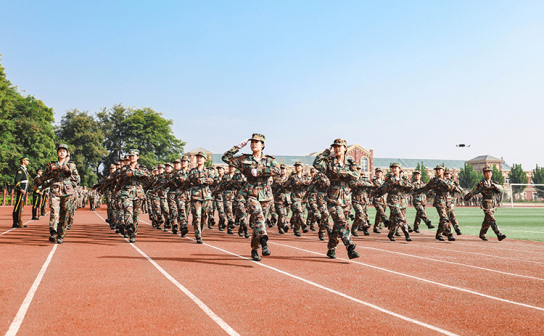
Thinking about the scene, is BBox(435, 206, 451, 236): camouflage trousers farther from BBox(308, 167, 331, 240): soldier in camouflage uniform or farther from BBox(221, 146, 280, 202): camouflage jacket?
BBox(221, 146, 280, 202): camouflage jacket

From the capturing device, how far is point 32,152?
155 feet

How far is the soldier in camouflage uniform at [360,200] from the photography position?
14.3m

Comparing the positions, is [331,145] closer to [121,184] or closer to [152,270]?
[152,270]

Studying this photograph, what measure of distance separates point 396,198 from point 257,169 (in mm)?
6205

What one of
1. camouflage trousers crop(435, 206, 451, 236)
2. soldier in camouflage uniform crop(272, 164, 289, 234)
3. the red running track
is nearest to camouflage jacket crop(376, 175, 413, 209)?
camouflage trousers crop(435, 206, 451, 236)

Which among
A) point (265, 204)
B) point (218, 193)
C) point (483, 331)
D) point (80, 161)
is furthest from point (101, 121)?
point (483, 331)

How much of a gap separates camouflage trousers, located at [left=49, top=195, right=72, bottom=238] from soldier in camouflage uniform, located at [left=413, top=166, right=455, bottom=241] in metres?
10.1

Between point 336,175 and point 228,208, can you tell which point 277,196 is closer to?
point 228,208

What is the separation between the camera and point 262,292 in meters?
5.68

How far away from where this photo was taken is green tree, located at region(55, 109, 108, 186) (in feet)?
202

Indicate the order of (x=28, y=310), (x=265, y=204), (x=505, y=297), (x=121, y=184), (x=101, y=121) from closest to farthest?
1. (x=28, y=310)
2. (x=505, y=297)
3. (x=265, y=204)
4. (x=121, y=184)
5. (x=101, y=121)

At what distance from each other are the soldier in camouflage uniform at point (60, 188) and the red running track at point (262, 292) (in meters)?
0.81

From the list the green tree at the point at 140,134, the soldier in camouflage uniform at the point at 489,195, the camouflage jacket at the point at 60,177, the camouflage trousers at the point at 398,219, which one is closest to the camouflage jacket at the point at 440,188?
the soldier in camouflage uniform at the point at 489,195

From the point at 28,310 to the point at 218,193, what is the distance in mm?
11264
